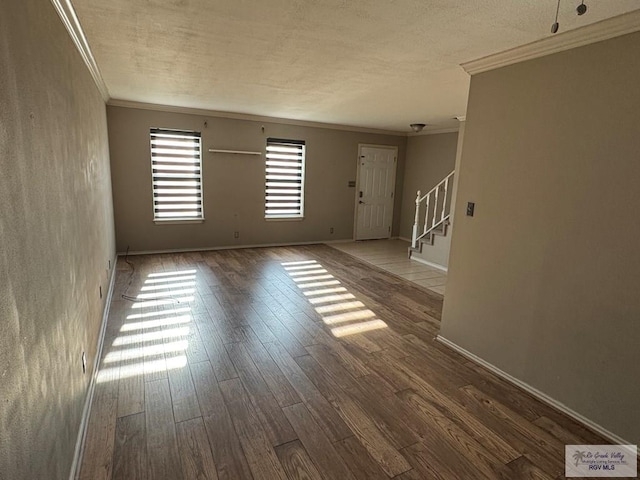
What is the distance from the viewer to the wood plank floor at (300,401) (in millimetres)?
1734

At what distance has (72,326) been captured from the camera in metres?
1.73

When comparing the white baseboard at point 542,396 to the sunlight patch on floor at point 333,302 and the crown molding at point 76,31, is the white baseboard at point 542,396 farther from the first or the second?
the crown molding at point 76,31

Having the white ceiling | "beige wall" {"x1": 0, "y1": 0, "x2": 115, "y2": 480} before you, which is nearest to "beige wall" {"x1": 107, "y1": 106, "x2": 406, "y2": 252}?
the white ceiling

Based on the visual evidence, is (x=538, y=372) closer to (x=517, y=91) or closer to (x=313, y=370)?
(x=313, y=370)

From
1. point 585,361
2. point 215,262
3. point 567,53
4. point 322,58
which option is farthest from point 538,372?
point 215,262

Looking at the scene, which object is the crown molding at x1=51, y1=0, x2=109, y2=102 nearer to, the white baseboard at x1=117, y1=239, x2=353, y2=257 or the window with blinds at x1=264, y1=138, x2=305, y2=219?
the white baseboard at x1=117, y1=239, x2=353, y2=257

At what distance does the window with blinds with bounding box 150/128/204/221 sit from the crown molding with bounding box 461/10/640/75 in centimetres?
447

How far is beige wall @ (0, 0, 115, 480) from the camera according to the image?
960 millimetres

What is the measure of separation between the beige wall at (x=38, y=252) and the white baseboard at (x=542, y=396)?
2.67 metres

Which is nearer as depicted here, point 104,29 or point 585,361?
point 585,361

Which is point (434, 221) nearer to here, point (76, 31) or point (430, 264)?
point (430, 264)

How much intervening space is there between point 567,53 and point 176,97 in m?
4.32

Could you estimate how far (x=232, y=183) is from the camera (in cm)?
606

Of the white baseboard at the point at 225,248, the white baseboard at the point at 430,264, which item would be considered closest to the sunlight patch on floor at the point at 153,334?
the white baseboard at the point at 225,248
